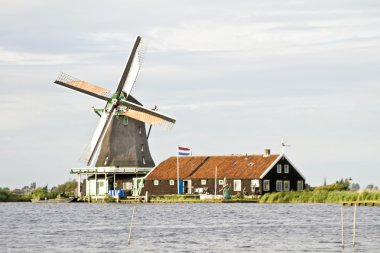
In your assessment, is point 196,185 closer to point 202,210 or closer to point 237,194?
point 237,194

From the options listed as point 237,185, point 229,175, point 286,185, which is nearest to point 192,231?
point 237,185

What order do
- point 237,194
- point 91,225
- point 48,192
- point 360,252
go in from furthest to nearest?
point 48,192 < point 237,194 < point 91,225 < point 360,252

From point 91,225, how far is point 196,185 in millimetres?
33206

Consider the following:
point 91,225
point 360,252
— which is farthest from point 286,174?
point 360,252

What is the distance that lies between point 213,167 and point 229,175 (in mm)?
2511

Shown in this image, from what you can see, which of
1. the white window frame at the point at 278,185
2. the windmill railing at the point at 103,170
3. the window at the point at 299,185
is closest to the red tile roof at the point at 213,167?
the windmill railing at the point at 103,170

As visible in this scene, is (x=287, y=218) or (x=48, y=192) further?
(x=48, y=192)

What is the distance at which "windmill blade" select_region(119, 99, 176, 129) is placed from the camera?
86.1 metres

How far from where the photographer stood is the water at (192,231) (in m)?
38.9

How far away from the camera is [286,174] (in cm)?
8425

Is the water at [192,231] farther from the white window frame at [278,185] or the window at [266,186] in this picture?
the white window frame at [278,185]

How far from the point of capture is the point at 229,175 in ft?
274

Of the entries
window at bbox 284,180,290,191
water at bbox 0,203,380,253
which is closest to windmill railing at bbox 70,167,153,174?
window at bbox 284,180,290,191

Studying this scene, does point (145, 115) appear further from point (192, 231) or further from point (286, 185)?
point (192, 231)
